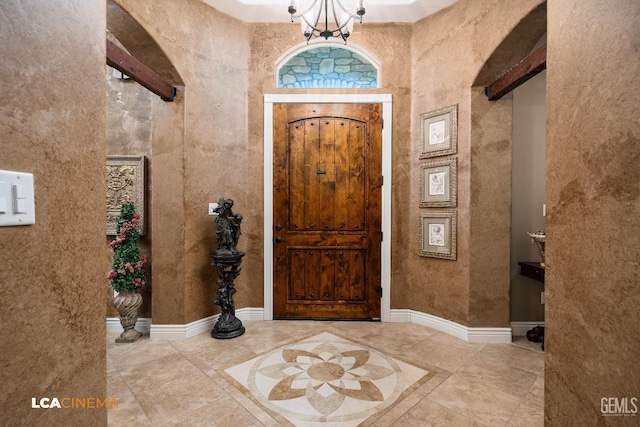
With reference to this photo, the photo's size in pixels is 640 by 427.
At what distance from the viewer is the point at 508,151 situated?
258 centimetres

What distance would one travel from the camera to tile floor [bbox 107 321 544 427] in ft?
5.36

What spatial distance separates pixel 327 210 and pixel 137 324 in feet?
7.19

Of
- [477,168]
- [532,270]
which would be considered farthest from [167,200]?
[532,270]

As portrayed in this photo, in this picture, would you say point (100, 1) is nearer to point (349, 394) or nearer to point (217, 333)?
point (349, 394)

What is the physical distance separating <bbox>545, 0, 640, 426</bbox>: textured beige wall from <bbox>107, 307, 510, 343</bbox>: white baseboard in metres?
1.58

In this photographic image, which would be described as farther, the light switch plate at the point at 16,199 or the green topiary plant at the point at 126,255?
the green topiary plant at the point at 126,255

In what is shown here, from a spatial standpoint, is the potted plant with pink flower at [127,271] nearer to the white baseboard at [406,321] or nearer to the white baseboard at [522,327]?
the white baseboard at [406,321]

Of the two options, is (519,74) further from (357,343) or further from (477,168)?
(357,343)

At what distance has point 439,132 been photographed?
281cm

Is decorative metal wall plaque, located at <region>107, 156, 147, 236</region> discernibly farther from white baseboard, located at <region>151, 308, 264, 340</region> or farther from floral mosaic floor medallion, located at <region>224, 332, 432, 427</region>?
floral mosaic floor medallion, located at <region>224, 332, 432, 427</region>

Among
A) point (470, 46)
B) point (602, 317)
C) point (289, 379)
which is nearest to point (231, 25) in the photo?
point (470, 46)

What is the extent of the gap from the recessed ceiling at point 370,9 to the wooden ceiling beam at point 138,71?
1.00 m

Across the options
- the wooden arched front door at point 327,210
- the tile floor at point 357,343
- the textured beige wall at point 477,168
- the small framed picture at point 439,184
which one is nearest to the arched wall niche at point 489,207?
the textured beige wall at point 477,168

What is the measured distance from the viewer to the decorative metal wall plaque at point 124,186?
274cm
